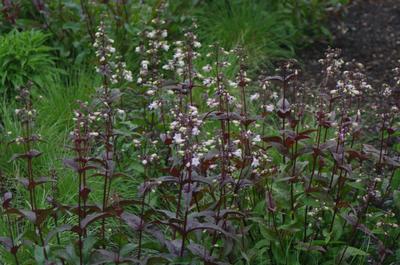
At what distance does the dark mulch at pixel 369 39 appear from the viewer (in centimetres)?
611

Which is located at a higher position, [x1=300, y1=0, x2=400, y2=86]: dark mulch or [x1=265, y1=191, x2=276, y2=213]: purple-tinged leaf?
[x1=300, y1=0, x2=400, y2=86]: dark mulch

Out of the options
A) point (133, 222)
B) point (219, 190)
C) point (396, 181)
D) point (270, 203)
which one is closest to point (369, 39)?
point (396, 181)

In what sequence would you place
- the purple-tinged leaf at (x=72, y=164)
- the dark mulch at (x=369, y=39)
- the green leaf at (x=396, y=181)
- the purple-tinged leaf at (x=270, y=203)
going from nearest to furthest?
the purple-tinged leaf at (x=72, y=164) < the purple-tinged leaf at (x=270, y=203) < the green leaf at (x=396, y=181) < the dark mulch at (x=369, y=39)

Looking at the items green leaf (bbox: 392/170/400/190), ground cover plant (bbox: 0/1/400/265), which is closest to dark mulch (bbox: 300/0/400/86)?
green leaf (bbox: 392/170/400/190)

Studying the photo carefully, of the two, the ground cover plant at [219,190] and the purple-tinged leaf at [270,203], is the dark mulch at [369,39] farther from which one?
the purple-tinged leaf at [270,203]

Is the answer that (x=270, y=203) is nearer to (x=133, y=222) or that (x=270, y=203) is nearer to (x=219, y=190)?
(x=219, y=190)

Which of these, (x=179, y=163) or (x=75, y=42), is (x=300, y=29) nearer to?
(x=75, y=42)

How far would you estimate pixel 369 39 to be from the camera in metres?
6.68

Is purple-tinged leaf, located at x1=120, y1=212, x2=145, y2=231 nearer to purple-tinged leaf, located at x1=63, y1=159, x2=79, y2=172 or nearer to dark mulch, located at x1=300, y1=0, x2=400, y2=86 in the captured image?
purple-tinged leaf, located at x1=63, y1=159, x2=79, y2=172

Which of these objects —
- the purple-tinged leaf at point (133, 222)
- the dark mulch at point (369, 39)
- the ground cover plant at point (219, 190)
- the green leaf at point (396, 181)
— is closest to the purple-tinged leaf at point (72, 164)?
the ground cover plant at point (219, 190)

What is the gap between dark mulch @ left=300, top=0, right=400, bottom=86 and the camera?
6.11m

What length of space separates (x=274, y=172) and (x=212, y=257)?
52 cm

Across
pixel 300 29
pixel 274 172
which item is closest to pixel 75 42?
pixel 300 29

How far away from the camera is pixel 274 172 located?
317 centimetres
